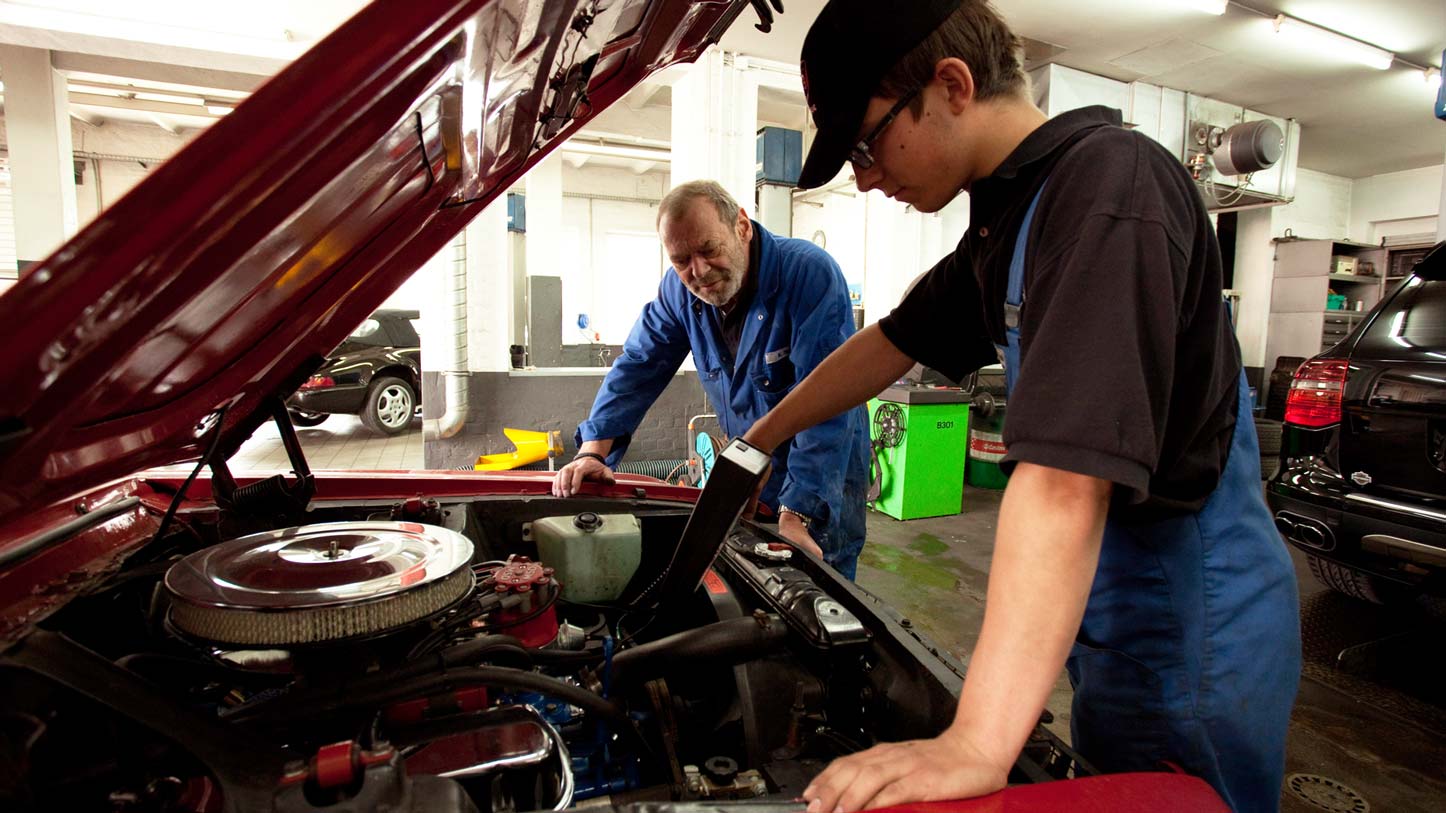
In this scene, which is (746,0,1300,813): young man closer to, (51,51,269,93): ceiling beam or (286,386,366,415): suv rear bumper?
(51,51,269,93): ceiling beam

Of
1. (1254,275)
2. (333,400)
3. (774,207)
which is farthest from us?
(1254,275)

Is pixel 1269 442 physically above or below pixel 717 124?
below

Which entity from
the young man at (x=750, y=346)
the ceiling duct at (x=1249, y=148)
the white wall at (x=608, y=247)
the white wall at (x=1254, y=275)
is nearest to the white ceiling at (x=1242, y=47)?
the ceiling duct at (x=1249, y=148)

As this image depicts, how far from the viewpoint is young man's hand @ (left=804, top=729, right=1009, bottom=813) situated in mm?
603

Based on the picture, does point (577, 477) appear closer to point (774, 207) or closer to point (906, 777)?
point (906, 777)

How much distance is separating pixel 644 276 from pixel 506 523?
1326 centimetres

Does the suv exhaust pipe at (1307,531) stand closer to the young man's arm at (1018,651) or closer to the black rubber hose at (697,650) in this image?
the black rubber hose at (697,650)

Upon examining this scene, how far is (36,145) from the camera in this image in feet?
17.2

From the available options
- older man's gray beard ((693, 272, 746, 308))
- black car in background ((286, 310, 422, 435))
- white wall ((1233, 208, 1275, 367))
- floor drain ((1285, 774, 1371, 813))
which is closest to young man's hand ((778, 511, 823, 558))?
older man's gray beard ((693, 272, 746, 308))

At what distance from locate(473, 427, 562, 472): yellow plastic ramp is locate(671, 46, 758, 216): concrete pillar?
6.97 feet

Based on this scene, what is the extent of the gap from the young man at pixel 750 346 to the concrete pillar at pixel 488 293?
2.77 m

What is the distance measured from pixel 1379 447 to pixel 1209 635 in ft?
7.58

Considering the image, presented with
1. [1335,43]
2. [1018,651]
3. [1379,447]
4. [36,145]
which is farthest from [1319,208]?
[36,145]

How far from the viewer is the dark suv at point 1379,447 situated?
2285mm
